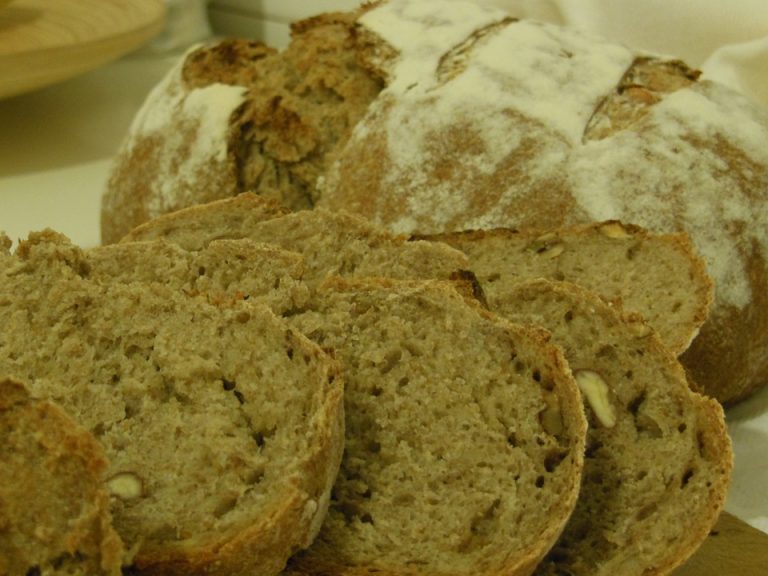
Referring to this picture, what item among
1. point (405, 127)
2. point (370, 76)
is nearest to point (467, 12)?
point (370, 76)

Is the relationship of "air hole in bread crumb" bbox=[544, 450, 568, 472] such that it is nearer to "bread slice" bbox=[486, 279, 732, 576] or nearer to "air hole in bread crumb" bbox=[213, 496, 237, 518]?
"bread slice" bbox=[486, 279, 732, 576]

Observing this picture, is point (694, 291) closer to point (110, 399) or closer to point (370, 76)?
point (370, 76)

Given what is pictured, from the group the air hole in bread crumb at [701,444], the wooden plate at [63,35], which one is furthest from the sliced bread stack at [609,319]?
the wooden plate at [63,35]

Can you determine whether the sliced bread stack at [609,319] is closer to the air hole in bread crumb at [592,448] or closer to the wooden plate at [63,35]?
the air hole in bread crumb at [592,448]

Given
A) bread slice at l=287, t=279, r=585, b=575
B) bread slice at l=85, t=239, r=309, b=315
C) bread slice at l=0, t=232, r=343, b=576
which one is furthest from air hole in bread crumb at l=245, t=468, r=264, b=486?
bread slice at l=85, t=239, r=309, b=315

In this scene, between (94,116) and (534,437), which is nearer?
(534,437)

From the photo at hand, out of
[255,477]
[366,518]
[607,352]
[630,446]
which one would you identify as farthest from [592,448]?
[255,477]
